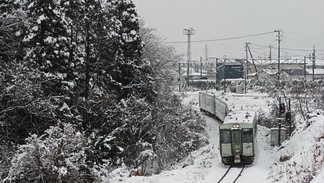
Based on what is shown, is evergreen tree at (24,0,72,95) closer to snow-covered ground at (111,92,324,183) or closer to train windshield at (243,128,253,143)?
snow-covered ground at (111,92,324,183)

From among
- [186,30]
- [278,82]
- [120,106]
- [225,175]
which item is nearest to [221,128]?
[225,175]

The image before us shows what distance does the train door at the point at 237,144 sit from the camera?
59.8ft

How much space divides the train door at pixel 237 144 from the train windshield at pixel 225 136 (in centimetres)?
26

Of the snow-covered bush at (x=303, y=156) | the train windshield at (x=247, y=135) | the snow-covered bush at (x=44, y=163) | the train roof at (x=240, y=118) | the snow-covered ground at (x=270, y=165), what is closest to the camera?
the snow-covered bush at (x=44, y=163)

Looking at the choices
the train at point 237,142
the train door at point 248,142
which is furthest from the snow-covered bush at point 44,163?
the train door at point 248,142

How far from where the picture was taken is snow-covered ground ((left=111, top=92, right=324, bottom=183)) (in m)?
13.0

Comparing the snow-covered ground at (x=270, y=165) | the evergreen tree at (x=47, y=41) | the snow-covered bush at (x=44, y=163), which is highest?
the evergreen tree at (x=47, y=41)

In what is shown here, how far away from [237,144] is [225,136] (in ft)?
2.60

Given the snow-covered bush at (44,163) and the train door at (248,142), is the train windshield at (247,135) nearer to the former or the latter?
the train door at (248,142)

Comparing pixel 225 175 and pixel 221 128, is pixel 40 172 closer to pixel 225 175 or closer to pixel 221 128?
pixel 225 175

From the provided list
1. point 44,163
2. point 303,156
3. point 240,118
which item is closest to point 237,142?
point 240,118

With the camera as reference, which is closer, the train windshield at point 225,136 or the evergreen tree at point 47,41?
the evergreen tree at point 47,41

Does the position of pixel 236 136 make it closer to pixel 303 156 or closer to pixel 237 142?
pixel 237 142

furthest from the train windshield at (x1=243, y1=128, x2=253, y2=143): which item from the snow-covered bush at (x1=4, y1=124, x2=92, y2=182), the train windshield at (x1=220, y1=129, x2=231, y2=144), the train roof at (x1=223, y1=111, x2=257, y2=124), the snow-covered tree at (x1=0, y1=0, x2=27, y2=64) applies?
the snow-covered tree at (x1=0, y1=0, x2=27, y2=64)
